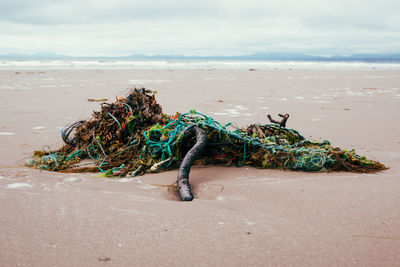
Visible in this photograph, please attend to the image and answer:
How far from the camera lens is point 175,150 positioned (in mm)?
2912

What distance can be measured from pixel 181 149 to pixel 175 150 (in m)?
0.07

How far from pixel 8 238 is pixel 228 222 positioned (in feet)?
3.75

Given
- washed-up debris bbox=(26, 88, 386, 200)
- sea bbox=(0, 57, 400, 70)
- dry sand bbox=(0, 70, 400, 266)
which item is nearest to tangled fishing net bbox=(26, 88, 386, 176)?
washed-up debris bbox=(26, 88, 386, 200)

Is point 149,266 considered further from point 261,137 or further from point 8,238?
point 261,137

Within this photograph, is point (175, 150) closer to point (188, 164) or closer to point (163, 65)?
point (188, 164)

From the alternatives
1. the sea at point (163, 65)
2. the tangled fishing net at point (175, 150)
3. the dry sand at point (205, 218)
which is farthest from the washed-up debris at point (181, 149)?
the sea at point (163, 65)

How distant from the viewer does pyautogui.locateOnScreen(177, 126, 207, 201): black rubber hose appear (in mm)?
2215

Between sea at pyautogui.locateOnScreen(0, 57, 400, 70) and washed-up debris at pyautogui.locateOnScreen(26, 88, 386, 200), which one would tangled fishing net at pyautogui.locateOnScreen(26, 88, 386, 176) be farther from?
sea at pyautogui.locateOnScreen(0, 57, 400, 70)

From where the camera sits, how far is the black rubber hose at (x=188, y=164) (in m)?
2.21

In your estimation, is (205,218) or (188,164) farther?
(188,164)

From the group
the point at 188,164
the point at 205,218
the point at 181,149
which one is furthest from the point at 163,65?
the point at 205,218

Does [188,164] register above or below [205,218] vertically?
above

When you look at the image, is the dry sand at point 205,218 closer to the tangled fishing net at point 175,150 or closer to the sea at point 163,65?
the tangled fishing net at point 175,150

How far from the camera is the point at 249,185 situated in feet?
8.38
